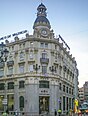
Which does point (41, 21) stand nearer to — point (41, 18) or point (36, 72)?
point (41, 18)

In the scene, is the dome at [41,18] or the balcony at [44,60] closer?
the balcony at [44,60]

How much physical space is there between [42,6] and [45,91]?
2496 cm

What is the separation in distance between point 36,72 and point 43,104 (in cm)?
855

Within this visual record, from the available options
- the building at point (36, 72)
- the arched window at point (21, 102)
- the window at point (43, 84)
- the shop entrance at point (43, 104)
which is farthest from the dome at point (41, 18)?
the arched window at point (21, 102)

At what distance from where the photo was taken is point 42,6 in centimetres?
8219

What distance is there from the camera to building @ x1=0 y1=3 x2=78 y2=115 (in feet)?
238

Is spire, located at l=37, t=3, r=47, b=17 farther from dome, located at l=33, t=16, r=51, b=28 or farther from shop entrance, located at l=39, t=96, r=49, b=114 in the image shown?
shop entrance, located at l=39, t=96, r=49, b=114

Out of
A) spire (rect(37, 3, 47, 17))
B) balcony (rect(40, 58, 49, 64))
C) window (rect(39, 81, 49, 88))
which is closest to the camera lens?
window (rect(39, 81, 49, 88))

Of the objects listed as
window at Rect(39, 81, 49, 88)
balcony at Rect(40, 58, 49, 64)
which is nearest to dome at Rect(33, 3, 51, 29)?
balcony at Rect(40, 58, 49, 64)

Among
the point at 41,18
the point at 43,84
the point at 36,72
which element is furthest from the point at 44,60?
the point at 41,18

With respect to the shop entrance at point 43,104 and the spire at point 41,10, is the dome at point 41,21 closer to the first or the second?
the spire at point 41,10

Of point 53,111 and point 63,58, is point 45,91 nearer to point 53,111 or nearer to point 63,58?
point 53,111

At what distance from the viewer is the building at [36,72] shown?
2859 inches

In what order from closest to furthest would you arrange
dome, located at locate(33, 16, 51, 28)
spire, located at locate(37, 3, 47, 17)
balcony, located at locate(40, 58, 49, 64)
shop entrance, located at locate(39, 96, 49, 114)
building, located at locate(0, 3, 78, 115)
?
building, located at locate(0, 3, 78, 115), shop entrance, located at locate(39, 96, 49, 114), balcony, located at locate(40, 58, 49, 64), dome, located at locate(33, 16, 51, 28), spire, located at locate(37, 3, 47, 17)
